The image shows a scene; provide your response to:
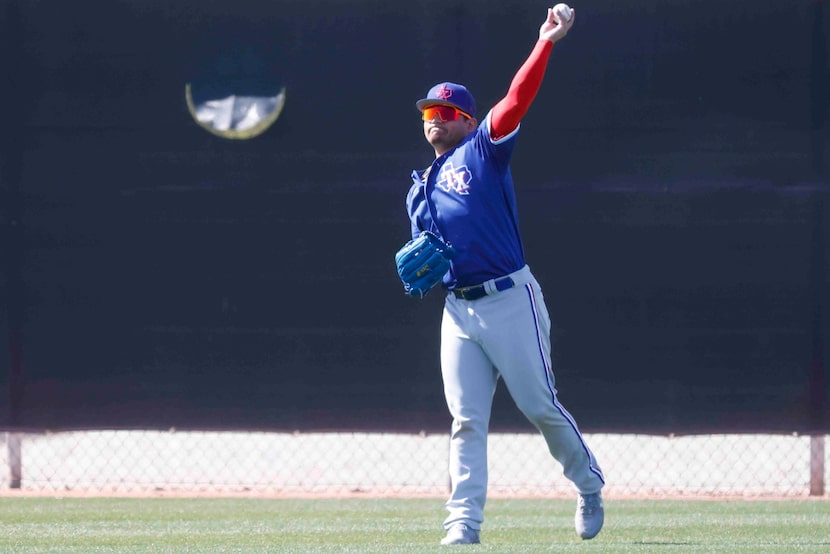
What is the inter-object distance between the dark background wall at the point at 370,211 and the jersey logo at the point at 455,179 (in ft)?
7.33

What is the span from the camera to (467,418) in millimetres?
4898

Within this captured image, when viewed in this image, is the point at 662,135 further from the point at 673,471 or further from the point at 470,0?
the point at 673,471

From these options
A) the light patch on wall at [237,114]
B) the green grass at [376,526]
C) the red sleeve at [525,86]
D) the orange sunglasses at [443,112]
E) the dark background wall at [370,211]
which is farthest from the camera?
the light patch on wall at [237,114]

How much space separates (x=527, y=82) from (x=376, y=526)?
7.16ft

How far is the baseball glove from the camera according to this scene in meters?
4.86

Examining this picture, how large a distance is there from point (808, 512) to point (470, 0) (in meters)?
3.09

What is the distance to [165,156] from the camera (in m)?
7.26

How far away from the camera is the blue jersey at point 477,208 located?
16.1 feet

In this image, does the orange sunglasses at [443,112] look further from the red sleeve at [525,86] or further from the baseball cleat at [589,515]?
the baseball cleat at [589,515]

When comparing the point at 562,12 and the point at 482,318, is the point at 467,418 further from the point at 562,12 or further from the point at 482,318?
the point at 562,12

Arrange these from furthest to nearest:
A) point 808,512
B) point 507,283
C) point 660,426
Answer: point 660,426, point 808,512, point 507,283

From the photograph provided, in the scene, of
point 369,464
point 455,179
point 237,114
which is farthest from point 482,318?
point 369,464

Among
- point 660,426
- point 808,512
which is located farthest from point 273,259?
point 808,512

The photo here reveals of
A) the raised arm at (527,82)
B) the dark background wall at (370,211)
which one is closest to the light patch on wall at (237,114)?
the dark background wall at (370,211)
